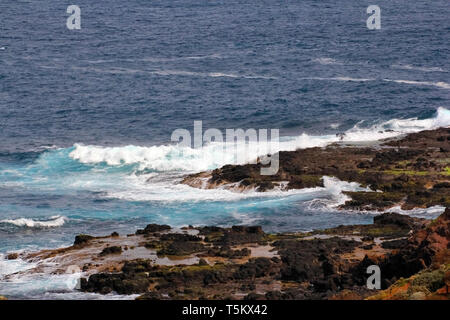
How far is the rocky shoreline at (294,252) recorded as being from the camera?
36.5 meters

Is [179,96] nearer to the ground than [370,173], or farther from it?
farther from it

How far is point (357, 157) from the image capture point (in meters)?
64.5

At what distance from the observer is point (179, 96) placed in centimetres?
9212

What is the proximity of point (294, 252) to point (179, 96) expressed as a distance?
50.4 metres

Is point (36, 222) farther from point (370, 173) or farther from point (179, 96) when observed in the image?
point (179, 96)

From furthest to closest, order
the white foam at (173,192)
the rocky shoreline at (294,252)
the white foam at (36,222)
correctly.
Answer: the white foam at (173,192) → the white foam at (36,222) → the rocky shoreline at (294,252)

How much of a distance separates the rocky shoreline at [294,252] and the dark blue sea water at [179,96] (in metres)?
2.21

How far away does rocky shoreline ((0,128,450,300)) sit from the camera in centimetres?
3647
